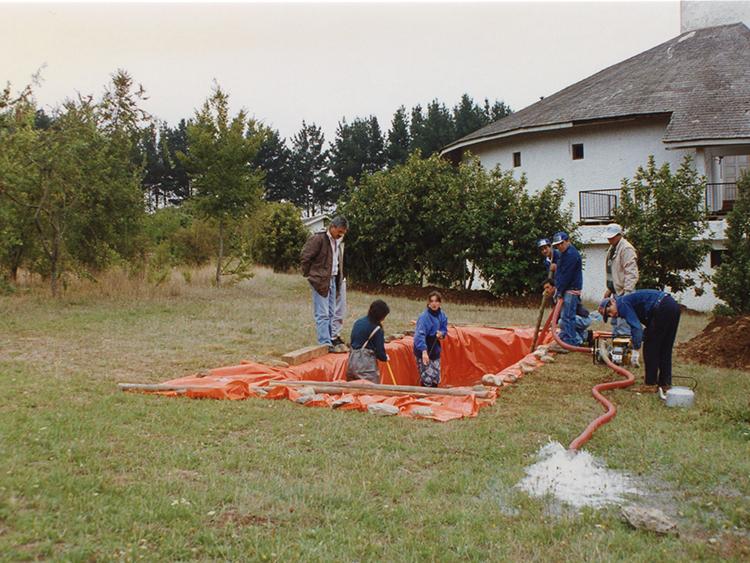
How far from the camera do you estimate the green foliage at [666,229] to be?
16469 mm

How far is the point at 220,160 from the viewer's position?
18.5 metres

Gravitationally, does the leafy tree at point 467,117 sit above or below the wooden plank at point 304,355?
above

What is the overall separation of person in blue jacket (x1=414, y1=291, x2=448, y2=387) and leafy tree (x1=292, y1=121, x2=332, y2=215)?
56258 mm

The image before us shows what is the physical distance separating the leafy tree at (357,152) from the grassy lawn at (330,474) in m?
56.9

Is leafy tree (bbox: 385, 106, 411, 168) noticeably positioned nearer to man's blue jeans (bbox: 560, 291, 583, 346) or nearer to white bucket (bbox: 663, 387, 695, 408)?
man's blue jeans (bbox: 560, 291, 583, 346)

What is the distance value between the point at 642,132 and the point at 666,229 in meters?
7.63

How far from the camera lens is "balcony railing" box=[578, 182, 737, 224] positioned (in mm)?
22031

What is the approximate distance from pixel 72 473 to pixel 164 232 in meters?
15.7

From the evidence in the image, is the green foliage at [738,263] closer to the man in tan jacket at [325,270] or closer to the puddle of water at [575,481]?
the man in tan jacket at [325,270]

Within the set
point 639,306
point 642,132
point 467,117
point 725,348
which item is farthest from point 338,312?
point 467,117

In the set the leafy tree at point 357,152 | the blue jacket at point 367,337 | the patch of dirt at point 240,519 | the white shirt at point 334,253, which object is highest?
the leafy tree at point 357,152

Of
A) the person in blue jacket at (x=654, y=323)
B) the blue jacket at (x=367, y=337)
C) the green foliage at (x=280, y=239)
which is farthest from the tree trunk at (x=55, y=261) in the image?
the green foliage at (x=280, y=239)

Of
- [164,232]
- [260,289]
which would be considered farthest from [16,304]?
[260,289]

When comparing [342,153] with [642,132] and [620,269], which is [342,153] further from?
[620,269]
